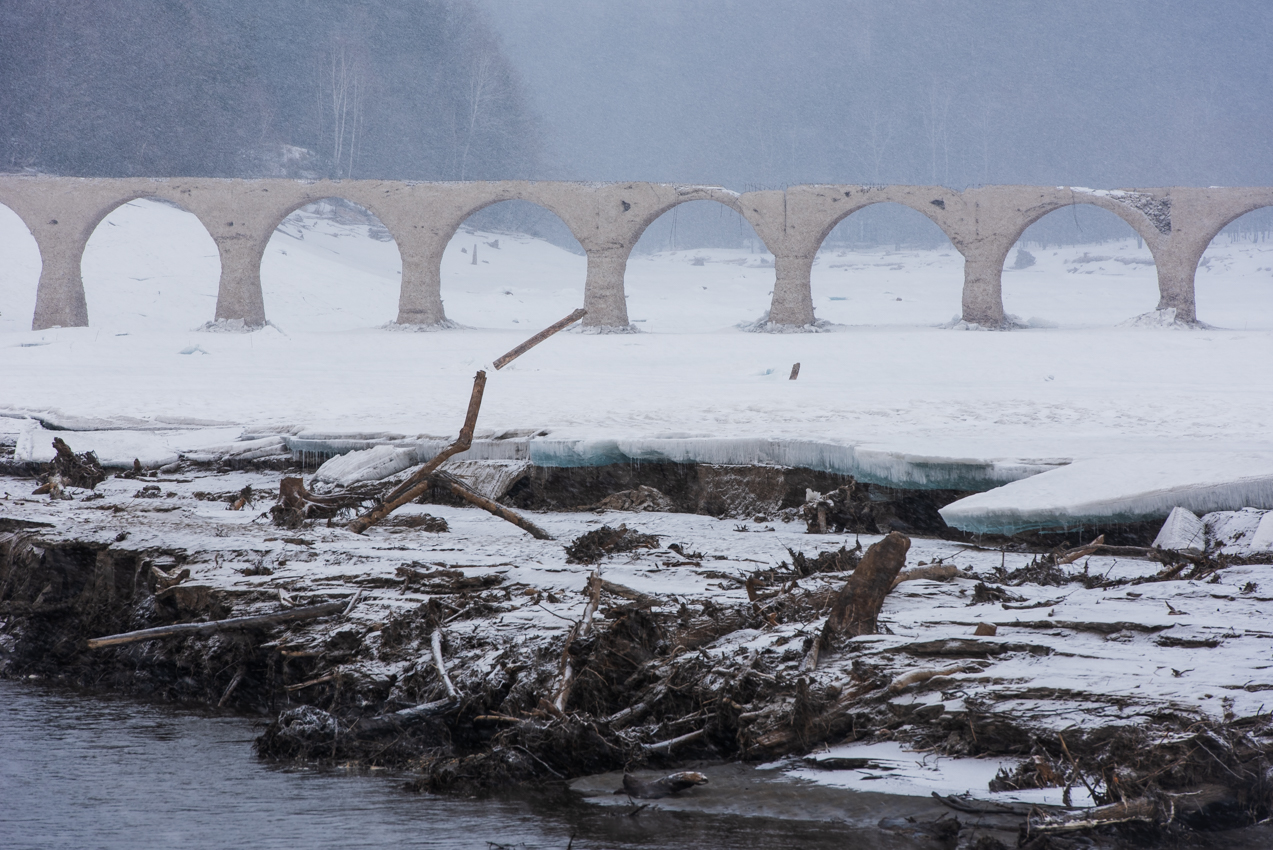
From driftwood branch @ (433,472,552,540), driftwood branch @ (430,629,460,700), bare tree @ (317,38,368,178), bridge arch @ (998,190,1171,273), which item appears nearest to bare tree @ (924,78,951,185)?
bare tree @ (317,38,368,178)

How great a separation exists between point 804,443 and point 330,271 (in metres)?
29.7

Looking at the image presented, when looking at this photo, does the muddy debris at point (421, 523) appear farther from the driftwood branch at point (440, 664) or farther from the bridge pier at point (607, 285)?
the bridge pier at point (607, 285)

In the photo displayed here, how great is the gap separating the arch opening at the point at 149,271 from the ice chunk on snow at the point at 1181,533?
80.1 feet

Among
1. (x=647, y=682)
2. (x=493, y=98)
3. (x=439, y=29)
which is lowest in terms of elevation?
(x=647, y=682)

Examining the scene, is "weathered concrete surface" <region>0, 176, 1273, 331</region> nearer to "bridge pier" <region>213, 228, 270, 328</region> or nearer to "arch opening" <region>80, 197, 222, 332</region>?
"bridge pier" <region>213, 228, 270, 328</region>

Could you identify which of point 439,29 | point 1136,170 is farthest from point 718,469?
point 1136,170

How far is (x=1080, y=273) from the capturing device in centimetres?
3862

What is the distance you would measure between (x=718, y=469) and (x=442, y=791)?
313 cm

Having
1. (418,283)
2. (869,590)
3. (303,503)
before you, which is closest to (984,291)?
(418,283)

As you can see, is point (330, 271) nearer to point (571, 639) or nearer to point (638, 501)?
point (638, 501)

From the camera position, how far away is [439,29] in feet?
158

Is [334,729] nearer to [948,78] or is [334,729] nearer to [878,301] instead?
[878,301]

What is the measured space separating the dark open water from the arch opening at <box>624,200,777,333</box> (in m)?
22.8

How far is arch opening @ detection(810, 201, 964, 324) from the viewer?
30750 millimetres
